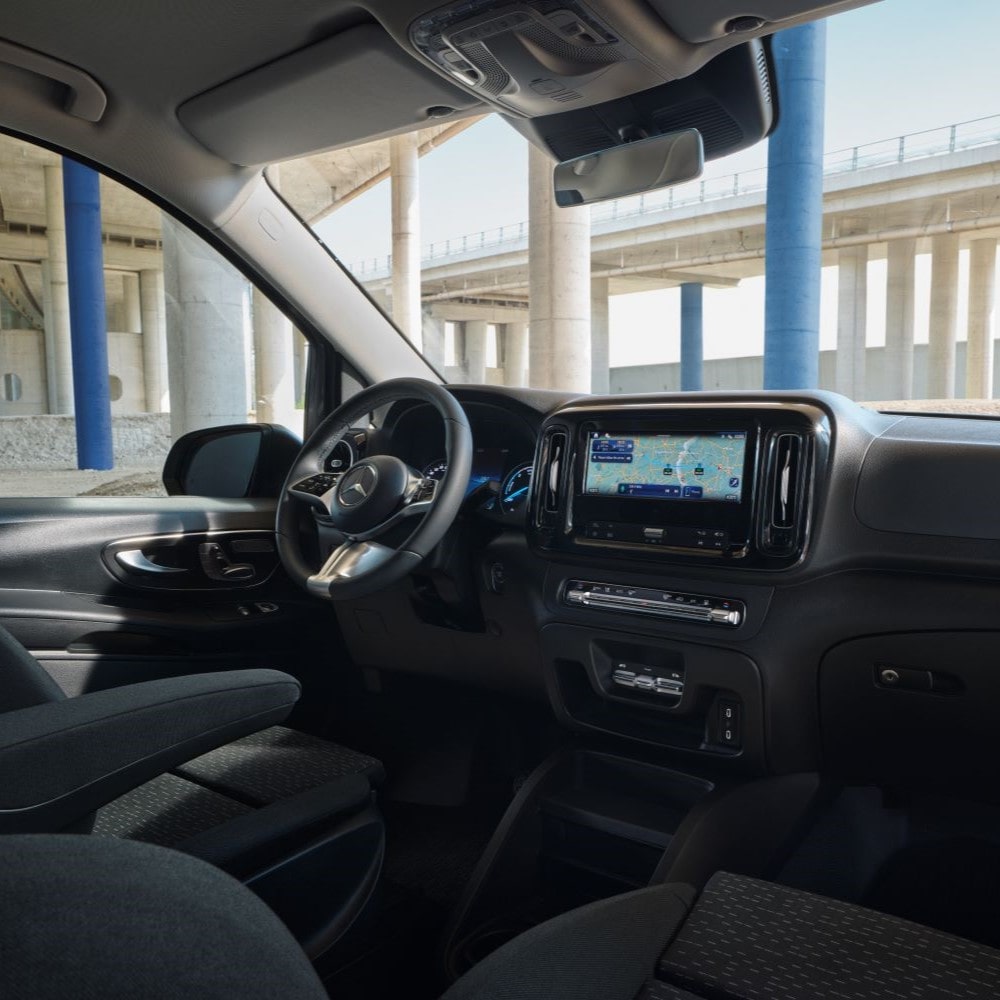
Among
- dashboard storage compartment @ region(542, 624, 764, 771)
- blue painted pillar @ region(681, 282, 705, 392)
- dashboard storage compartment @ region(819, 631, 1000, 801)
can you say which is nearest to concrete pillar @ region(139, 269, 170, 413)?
dashboard storage compartment @ region(542, 624, 764, 771)

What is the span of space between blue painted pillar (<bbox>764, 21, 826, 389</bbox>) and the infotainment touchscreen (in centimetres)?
306

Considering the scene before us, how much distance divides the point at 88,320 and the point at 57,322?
30 cm

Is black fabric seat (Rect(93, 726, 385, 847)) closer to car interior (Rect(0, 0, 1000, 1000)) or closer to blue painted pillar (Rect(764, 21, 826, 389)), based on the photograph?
car interior (Rect(0, 0, 1000, 1000))

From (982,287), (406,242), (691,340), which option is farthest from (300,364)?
(406,242)

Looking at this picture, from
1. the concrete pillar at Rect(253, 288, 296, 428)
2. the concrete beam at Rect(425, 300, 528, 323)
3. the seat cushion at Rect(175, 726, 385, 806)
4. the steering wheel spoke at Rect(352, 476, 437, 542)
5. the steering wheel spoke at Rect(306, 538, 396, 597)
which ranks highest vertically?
the concrete beam at Rect(425, 300, 528, 323)

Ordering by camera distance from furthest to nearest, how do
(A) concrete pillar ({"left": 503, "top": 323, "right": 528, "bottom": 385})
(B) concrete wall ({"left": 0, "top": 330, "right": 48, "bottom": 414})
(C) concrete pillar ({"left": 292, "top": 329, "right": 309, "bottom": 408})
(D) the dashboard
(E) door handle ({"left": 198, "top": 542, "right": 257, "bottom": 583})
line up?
1. (A) concrete pillar ({"left": 503, "top": 323, "right": 528, "bottom": 385})
2. (B) concrete wall ({"left": 0, "top": 330, "right": 48, "bottom": 414})
3. (C) concrete pillar ({"left": 292, "top": 329, "right": 309, "bottom": 408})
4. (E) door handle ({"left": 198, "top": 542, "right": 257, "bottom": 583})
5. (D) the dashboard

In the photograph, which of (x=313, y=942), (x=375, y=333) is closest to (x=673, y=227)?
(x=375, y=333)

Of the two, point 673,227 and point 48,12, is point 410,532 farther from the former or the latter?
point 673,227

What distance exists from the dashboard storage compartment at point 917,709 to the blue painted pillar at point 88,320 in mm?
2122

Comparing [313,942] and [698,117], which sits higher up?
[698,117]

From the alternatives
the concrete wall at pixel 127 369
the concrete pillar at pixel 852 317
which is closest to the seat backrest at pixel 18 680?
the concrete wall at pixel 127 369

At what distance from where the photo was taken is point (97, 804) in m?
1.16

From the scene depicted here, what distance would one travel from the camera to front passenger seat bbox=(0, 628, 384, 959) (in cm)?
110

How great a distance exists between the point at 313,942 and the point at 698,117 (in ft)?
5.59
